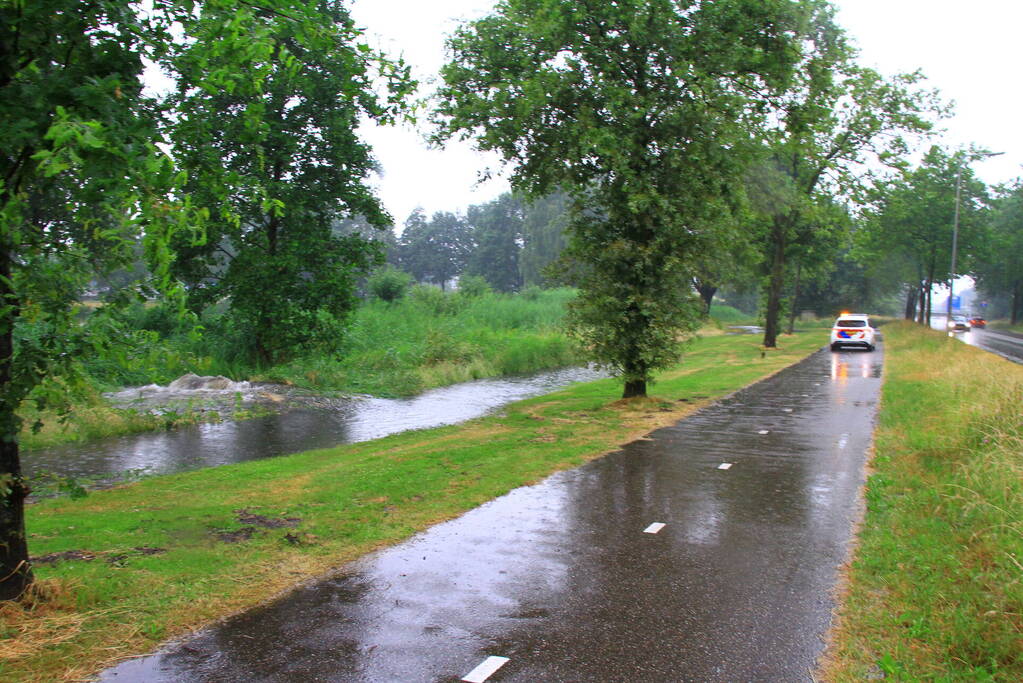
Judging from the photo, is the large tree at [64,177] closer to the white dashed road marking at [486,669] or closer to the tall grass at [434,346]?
the white dashed road marking at [486,669]

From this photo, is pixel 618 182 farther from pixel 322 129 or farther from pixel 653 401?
pixel 322 129

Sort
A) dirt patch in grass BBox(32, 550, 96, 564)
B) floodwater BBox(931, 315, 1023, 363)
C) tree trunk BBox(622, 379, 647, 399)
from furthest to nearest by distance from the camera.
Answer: floodwater BBox(931, 315, 1023, 363), tree trunk BBox(622, 379, 647, 399), dirt patch in grass BBox(32, 550, 96, 564)

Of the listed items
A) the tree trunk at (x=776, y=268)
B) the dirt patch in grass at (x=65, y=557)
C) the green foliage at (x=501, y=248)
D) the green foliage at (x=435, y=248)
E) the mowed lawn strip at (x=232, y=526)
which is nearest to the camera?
the mowed lawn strip at (x=232, y=526)

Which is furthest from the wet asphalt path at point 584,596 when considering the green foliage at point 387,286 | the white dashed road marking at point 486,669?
the green foliage at point 387,286

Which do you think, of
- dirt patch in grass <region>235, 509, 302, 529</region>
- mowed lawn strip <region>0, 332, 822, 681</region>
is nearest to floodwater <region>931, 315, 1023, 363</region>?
mowed lawn strip <region>0, 332, 822, 681</region>

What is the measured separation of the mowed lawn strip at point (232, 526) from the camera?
15.5 ft

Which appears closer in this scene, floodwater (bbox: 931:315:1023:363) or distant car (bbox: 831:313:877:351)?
floodwater (bbox: 931:315:1023:363)

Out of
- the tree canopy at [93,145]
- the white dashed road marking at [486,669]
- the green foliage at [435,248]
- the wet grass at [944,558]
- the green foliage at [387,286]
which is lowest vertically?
the white dashed road marking at [486,669]

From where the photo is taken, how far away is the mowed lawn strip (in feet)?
15.5

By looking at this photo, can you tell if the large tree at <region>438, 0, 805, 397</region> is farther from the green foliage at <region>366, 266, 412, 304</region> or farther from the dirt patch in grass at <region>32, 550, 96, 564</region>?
the green foliage at <region>366, 266, 412, 304</region>

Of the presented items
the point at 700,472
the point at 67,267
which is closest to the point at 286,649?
the point at 67,267

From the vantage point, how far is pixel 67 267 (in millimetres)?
4992

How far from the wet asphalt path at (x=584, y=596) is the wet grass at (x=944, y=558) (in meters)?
0.30

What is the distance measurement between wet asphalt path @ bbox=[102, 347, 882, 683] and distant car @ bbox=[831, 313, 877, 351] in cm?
2888
